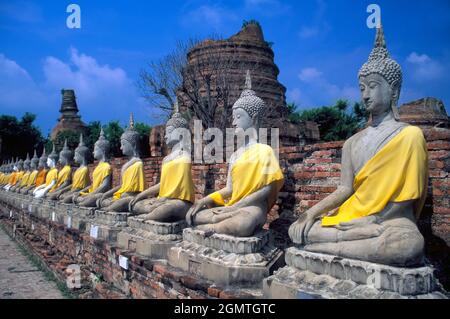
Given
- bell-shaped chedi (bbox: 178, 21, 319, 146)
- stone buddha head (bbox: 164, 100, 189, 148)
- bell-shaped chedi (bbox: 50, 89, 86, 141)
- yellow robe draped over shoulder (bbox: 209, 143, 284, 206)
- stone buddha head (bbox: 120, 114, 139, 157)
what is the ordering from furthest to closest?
bell-shaped chedi (bbox: 50, 89, 86, 141) → bell-shaped chedi (bbox: 178, 21, 319, 146) → stone buddha head (bbox: 120, 114, 139, 157) → stone buddha head (bbox: 164, 100, 189, 148) → yellow robe draped over shoulder (bbox: 209, 143, 284, 206)

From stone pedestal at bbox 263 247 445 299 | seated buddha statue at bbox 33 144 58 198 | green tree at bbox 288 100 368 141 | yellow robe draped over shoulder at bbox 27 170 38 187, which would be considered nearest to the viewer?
stone pedestal at bbox 263 247 445 299

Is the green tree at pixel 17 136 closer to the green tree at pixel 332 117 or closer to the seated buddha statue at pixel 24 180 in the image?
the seated buddha statue at pixel 24 180

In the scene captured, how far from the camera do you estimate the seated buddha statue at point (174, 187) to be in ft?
17.9

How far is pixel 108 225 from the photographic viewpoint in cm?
670

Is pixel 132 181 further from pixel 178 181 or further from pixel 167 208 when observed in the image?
pixel 167 208

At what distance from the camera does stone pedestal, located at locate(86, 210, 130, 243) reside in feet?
21.0

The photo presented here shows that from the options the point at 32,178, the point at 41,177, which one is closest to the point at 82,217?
the point at 41,177

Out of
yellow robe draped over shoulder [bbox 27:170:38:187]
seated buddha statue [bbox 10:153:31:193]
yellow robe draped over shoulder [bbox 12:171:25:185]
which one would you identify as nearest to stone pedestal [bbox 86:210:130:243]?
yellow robe draped over shoulder [bbox 27:170:38:187]

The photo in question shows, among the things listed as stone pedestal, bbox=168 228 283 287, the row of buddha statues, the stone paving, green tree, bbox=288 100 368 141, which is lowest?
the stone paving

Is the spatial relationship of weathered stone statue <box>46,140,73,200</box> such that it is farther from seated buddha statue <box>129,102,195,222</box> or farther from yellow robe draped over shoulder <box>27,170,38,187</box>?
seated buddha statue <box>129,102,195,222</box>

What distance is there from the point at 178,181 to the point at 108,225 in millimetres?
1884

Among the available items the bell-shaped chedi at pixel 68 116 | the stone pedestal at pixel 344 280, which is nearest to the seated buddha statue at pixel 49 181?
the stone pedestal at pixel 344 280

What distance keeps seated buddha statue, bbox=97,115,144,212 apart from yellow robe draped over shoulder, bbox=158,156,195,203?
1311mm
